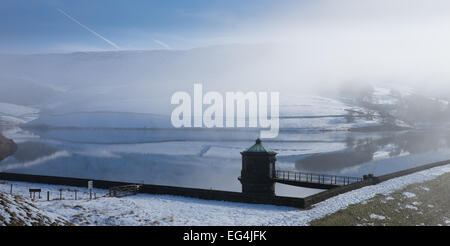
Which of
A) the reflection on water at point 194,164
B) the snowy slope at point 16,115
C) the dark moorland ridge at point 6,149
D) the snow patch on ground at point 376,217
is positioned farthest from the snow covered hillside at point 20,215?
the snowy slope at point 16,115

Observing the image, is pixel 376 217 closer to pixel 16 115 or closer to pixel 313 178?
pixel 313 178

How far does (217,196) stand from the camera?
2597cm

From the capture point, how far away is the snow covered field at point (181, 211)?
781 inches

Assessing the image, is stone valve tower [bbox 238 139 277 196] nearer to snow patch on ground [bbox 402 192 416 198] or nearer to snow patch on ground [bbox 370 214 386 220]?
snow patch on ground [bbox 402 192 416 198]

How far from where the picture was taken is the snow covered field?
19828 millimetres

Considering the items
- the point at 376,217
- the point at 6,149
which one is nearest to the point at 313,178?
the point at 376,217

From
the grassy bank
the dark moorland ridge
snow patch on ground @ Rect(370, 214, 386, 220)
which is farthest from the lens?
the dark moorland ridge

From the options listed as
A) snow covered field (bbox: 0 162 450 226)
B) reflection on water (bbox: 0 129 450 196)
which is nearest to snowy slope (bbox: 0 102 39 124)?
reflection on water (bbox: 0 129 450 196)

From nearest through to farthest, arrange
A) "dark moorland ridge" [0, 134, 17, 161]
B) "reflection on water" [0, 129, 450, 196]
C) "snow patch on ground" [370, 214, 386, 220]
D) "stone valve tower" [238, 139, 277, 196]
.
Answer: "snow patch on ground" [370, 214, 386, 220], "stone valve tower" [238, 139, 277, 196], "reflection on water" [0, 129, 450, 196], "dark moorland ridge" [0, 134, 17, 161]

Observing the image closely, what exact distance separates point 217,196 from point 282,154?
152 feet

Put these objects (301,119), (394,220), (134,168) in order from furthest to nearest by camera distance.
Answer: (301,119), (134,168), (394,220)

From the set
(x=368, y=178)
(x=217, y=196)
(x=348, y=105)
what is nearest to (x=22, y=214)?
(x=217, y=196)

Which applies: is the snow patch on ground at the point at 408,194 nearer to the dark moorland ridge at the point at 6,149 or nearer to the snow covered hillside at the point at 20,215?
the snow covered hillside at the point at 20,215
